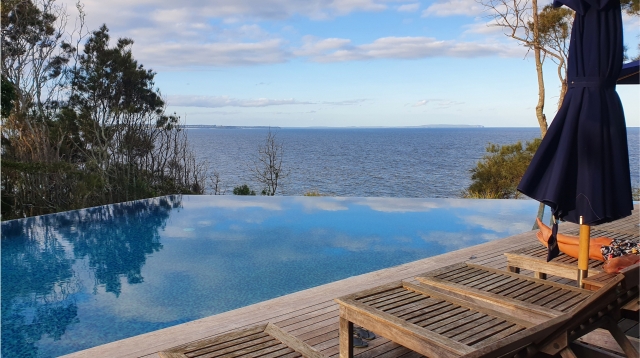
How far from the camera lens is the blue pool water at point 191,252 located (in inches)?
169

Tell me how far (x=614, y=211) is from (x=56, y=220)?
313 inches

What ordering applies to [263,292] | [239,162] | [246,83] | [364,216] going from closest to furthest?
[263,292] → [364,216] → [246,83] → [239,162]

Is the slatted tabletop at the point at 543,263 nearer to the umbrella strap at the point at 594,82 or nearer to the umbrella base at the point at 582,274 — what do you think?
the umbrella base at the point at 582,274

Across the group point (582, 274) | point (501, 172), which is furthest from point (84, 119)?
point (582, 274)

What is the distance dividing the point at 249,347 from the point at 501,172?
1449cm

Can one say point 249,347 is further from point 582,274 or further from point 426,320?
point 582,274

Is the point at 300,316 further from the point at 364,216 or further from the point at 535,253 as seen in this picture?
the point at 364,216

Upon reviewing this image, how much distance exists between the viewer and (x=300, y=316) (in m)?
3.27

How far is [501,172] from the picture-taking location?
15.2m

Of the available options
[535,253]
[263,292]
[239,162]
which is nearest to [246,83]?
[239,162]

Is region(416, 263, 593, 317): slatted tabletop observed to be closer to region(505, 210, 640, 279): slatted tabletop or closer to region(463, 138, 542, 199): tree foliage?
region(505, 210, 640, 279): slatted tabletop

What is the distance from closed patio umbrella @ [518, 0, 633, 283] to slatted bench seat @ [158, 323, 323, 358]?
1.45 meters

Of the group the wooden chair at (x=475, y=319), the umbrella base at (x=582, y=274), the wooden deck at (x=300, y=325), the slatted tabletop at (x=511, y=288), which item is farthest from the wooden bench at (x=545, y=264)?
the wooden chair at (x=475, y=319)

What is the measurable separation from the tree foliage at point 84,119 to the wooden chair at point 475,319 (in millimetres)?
9291
